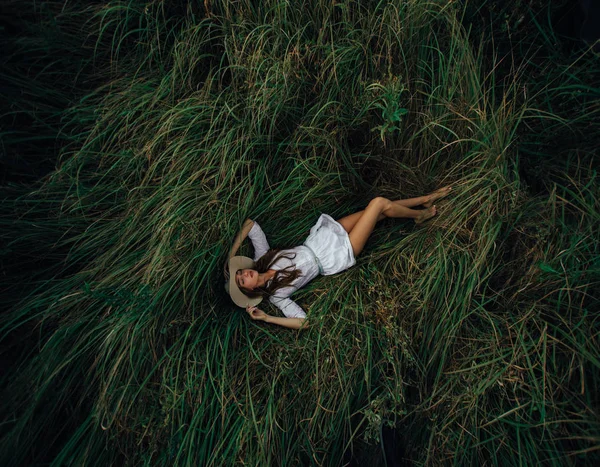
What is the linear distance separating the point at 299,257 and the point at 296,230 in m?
0.26

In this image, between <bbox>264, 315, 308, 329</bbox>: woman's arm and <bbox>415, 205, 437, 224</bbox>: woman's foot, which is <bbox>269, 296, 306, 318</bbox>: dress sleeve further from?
<bbox>415, 205, 437, 224</bbox>: woman's foot

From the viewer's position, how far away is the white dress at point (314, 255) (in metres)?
2.72

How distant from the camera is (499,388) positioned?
213cm

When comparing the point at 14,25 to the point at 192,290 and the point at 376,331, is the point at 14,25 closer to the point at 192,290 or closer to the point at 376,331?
the point at 192,290

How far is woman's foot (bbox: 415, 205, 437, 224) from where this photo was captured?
2674 millimetres

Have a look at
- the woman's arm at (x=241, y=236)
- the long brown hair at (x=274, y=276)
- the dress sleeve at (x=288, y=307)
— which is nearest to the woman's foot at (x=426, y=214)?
the long brown hair at (x=274, y=276)

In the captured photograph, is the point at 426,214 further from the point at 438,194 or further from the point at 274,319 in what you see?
the point at 274,319

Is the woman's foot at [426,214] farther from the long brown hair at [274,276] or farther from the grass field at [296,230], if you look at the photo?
the long brown hair at [274,276]

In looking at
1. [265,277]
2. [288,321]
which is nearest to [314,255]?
[265,277]

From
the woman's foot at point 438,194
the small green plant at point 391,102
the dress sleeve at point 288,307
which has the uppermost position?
the small green plant at point 391,102

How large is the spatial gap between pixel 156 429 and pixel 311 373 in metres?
0.93

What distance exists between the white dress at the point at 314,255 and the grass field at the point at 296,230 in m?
0.12

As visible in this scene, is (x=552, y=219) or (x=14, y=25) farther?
(x=14, y=25)

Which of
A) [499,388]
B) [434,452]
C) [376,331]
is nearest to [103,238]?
[376,331]
